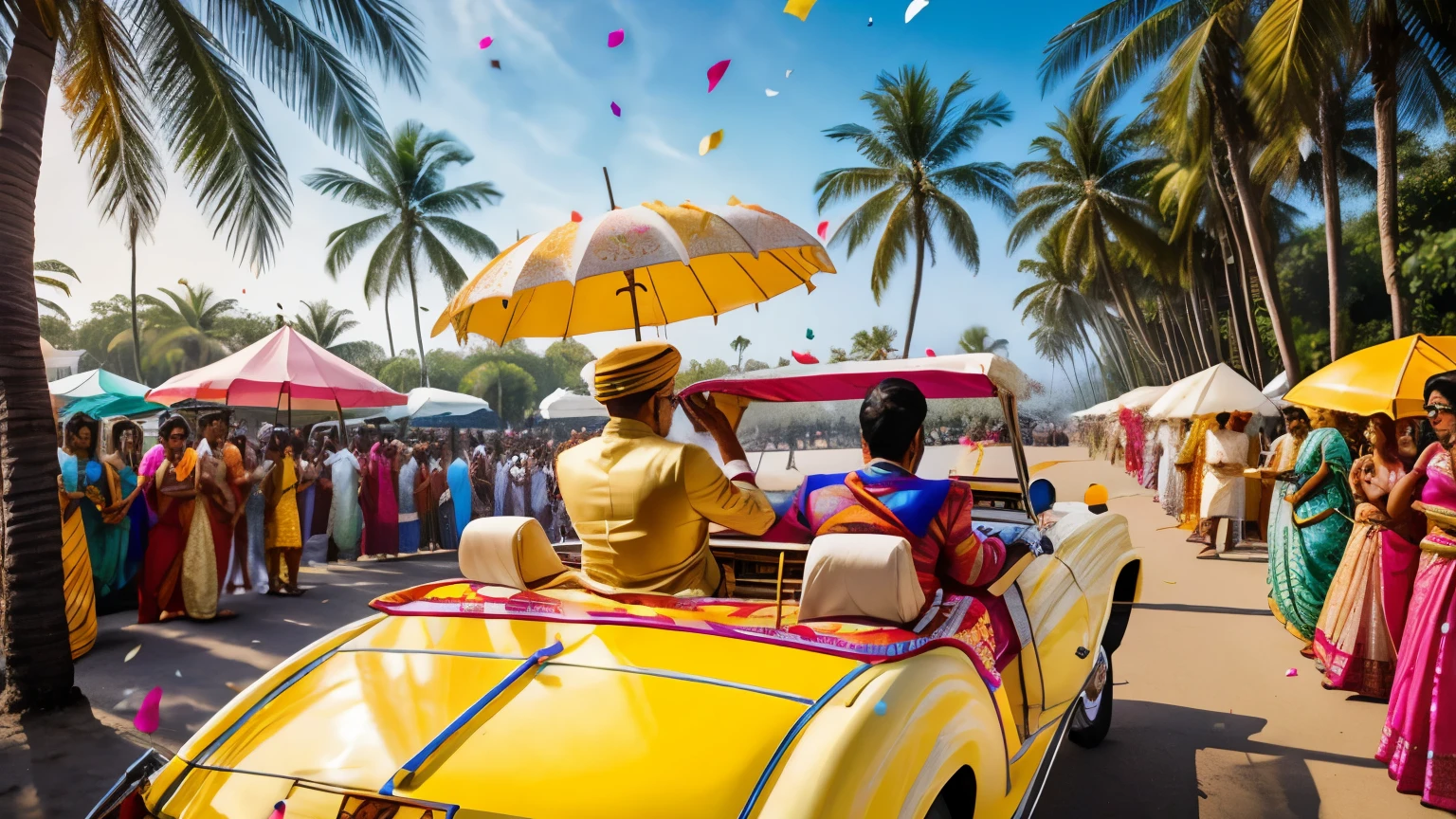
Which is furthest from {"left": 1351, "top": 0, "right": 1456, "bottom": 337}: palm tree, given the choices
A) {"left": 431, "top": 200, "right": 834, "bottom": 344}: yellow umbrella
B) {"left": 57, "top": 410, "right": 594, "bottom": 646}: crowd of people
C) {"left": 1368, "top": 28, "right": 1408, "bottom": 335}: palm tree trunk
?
{"left": 57, "top": 410, "right": 594, "bottom": 646}: crowd of people

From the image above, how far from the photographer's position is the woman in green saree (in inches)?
230

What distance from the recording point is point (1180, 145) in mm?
16531

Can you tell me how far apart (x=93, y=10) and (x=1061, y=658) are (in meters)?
7.47

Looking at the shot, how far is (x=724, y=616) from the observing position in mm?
2199

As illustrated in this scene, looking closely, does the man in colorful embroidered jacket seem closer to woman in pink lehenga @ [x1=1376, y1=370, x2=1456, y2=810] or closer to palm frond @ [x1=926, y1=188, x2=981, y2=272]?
woman in pink lehenga @ [x1=1376, y1=370, x2=1456, y2=810]

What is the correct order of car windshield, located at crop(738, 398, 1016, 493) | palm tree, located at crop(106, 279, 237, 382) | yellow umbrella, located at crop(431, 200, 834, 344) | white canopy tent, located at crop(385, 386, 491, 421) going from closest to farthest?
1. yellow umbrella, located at crop(431, 200, 834, 344)
2. car windshield, located at crop(738, 398, 1016, 493)
3. white canopy tent, located at crop(385, 386, 491, 421)
4. palm tree, located at crop(106, 279, 237, 382)

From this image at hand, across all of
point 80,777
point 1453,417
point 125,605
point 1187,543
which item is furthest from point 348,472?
point 1187,543

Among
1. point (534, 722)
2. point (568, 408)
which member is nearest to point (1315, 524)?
point (534, 722)

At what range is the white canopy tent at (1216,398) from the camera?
40.5ft

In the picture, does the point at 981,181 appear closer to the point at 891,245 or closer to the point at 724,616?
the point at 891,245

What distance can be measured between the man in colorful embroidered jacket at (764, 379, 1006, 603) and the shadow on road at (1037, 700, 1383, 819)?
178 centimetres

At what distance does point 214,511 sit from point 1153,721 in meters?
8.15

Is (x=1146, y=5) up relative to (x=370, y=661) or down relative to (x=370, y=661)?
up

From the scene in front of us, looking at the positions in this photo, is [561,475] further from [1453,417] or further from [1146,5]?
[1146,5]
